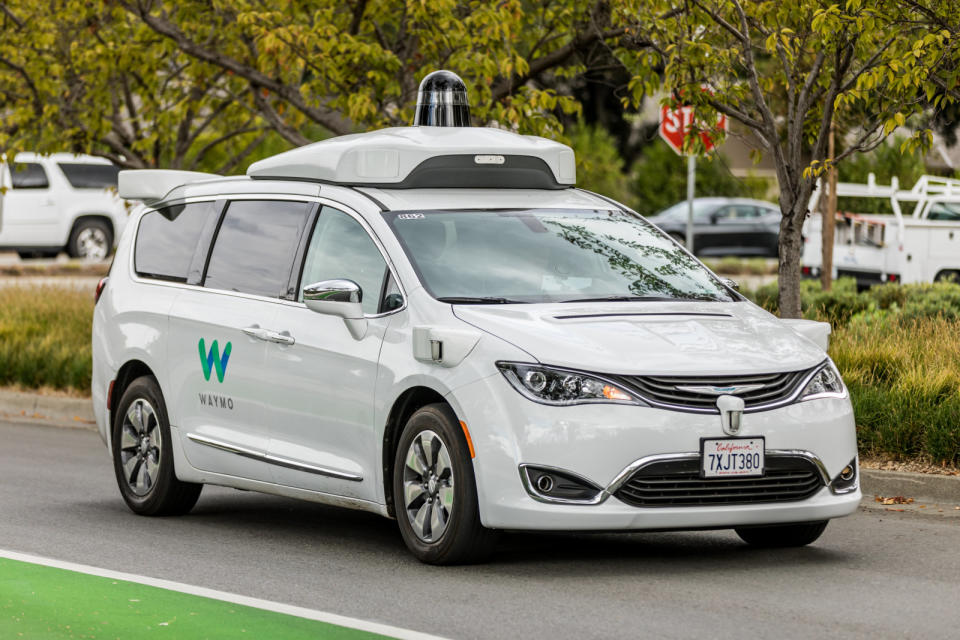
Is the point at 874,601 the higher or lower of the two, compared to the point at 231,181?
lower

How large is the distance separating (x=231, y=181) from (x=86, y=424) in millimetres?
5677

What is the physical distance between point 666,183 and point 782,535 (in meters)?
32.1

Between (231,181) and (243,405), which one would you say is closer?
(243,405)

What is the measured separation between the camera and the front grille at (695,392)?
715cm

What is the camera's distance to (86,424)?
48.4 ft

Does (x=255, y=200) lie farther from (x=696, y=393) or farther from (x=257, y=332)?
(x=696, y=393)

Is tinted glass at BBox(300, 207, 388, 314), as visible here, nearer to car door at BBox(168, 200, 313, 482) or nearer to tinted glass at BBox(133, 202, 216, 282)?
car door at BBox(168, 200, 313, 482)

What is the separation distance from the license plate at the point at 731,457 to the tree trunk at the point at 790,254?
5.34 meters

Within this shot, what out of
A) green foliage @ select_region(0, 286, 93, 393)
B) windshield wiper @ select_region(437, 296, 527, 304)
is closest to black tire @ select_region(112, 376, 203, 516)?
windshield wiper @ select_region(437, 296, 527, 304)

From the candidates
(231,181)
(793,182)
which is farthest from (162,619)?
(793,182)

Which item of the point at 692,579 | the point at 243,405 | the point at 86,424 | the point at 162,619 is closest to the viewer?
the point at 162,619

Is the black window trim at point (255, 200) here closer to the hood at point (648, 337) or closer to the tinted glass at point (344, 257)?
the tinted glass at point (344, 257)

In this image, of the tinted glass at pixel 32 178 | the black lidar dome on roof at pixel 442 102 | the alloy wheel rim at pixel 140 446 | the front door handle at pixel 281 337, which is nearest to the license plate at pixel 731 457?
the front door handle at pixel 281 337

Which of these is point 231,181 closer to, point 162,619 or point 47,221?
point 162,619
